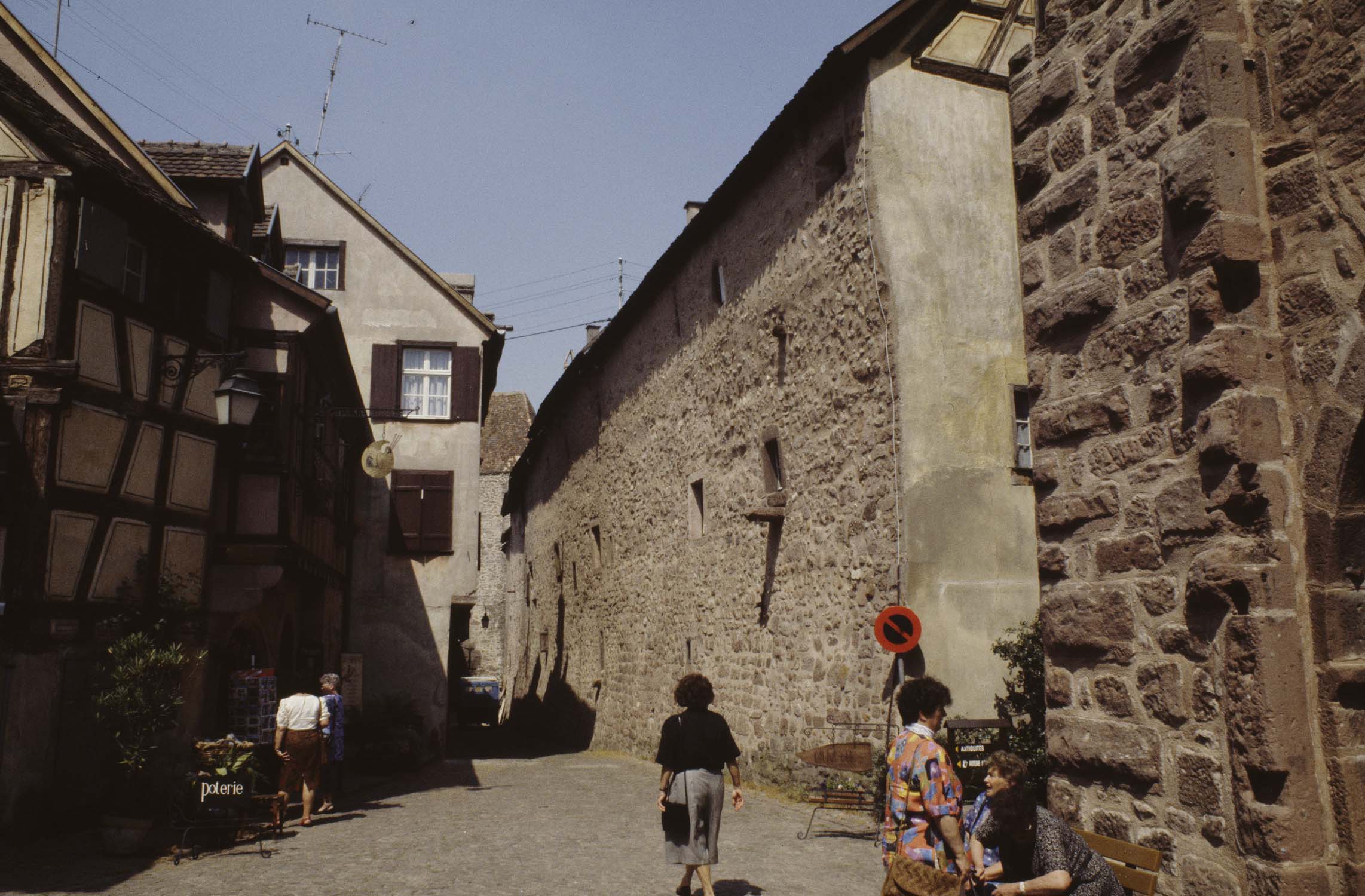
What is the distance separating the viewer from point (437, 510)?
20.6 meters

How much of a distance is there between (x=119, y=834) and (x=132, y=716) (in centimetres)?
100

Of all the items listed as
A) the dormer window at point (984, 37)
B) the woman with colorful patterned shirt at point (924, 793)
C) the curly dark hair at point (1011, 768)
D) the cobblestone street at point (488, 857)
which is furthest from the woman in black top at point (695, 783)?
the dormer window at point (984, 37)

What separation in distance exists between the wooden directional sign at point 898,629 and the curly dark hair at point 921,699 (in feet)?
15.2

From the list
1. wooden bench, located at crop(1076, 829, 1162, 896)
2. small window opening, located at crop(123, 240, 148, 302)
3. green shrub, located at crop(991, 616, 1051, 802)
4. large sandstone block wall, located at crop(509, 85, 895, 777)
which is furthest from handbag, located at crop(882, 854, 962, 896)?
small window opening, located at crop(123, 240, 148, 302)

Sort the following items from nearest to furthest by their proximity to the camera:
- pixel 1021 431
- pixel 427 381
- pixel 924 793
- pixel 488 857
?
pixel 924 793, pixel 488 857, pixel 1021 431, pixel 427 381

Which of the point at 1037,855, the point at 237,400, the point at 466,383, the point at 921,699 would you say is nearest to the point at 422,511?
the point at 466,383

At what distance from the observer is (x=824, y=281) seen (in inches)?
516

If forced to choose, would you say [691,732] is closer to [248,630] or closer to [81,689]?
[81,689]

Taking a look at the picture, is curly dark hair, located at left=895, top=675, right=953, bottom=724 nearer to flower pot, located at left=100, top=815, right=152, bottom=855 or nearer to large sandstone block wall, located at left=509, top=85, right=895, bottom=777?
large sandstone block wall, located at left=509, top=85, right=895, bottom=777

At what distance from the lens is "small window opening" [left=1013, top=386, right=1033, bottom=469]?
38.8 feet

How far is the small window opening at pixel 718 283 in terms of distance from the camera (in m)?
16.7

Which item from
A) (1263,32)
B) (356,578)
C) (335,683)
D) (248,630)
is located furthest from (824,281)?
(356,578)

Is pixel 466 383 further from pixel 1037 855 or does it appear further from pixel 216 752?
pixel 1037 855

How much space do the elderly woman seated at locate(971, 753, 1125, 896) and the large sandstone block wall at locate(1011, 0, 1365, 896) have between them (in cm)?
25
